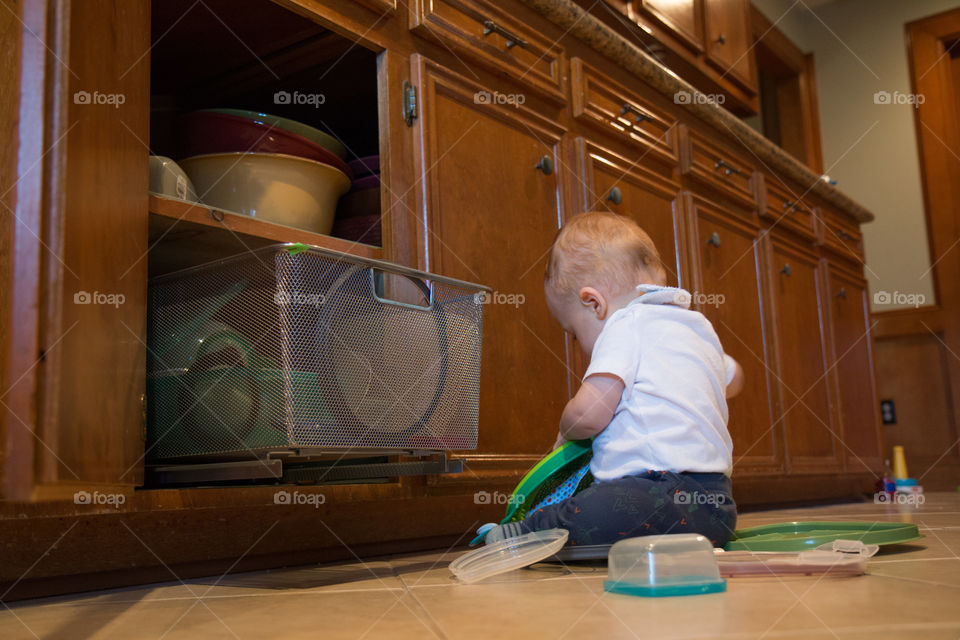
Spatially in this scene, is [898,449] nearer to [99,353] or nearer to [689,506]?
[689,506]

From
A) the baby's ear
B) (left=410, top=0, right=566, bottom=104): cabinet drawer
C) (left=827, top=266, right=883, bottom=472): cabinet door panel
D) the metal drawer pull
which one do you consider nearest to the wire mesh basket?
the baby's ear

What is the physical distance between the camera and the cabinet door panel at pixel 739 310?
198cm

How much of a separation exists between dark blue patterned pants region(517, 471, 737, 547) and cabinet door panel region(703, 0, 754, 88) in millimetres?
1805

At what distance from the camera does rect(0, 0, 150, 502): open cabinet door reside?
47 cm

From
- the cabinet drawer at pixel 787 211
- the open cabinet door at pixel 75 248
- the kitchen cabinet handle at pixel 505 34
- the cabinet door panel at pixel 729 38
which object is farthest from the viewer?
the cabinet door panel at pixel 729 38

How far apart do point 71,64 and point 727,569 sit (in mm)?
697

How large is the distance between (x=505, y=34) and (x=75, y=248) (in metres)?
1.01

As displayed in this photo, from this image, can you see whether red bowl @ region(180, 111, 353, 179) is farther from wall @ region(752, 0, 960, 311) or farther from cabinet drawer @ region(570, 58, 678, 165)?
wall @ region(752, 0, 960, 311)

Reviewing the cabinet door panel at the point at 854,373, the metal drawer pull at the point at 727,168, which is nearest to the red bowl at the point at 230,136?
the metal drawer pull at the point at 727,168

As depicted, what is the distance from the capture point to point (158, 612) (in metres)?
0.74

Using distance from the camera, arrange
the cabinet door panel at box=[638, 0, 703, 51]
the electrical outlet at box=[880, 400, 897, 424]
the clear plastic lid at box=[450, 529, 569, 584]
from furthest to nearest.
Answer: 1. the electrical outlet at box=[880, 400, 897, 424]
2. the cabinet door panel at box=[638, 0, 703, 51]
3. the clear plastic lid at box=[450, 529, 569, 584]

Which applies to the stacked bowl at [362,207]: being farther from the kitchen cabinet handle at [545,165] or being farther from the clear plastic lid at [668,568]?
the clear plastic lid at [668,568]

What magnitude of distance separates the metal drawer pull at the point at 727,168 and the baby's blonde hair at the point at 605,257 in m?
1.03

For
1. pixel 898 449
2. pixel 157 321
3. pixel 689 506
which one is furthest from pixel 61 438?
pixel 898 449
